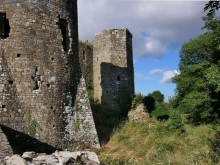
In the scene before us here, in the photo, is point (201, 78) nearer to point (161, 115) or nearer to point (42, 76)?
point (161, 115)

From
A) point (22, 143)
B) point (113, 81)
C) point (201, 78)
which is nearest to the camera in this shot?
point (22, 143)

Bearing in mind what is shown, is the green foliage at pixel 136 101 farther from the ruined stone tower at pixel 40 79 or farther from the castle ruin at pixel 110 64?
the ruined stone tower at pixel 40 79

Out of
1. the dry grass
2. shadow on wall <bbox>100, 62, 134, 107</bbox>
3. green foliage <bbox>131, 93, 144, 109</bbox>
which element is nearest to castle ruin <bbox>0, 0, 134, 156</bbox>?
the dry grass

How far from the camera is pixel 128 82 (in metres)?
22.4

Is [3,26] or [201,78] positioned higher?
[3,26]

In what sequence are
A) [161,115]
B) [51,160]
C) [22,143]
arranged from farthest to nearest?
1. [161,115]
2. [22,143]
3. [51,160]

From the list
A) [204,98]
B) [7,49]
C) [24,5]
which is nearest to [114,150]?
[7,49]

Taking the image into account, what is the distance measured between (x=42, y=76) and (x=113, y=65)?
12.7 meters

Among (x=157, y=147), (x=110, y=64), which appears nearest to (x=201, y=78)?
(x=157, y=147)

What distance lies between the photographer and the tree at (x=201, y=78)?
1569 centimetres

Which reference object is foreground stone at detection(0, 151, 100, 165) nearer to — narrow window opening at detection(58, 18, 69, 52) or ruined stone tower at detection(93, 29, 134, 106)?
narrow window opening at detection(58, 18, 69, 52)

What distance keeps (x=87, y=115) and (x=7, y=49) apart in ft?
13.1

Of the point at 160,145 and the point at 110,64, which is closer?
the point at 160,145

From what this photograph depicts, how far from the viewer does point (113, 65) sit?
22.4 metres
